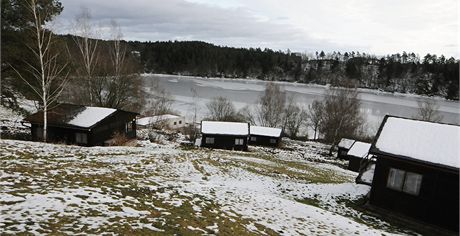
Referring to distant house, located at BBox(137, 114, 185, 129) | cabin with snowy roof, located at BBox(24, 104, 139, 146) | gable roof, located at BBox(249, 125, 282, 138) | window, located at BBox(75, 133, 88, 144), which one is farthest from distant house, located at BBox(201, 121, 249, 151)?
window, located at BBox(75, 133, 88, 144)

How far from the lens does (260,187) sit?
60.0 ft

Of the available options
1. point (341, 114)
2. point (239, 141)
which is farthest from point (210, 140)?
point (341, 114)

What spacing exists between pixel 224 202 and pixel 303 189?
7.84 metres

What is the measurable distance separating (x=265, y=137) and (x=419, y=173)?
135 feet

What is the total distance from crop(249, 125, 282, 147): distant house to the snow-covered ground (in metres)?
35.1

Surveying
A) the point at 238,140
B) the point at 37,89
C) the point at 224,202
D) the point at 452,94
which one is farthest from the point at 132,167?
the point at 452,94

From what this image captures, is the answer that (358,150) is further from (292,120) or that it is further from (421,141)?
(292,120)

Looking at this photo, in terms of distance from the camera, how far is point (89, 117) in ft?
94.7

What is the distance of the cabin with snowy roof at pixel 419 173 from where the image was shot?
14.9 metres

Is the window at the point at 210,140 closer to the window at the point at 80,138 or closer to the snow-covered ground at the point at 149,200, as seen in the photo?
the window at the point at 80,138

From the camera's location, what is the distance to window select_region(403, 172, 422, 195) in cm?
1562

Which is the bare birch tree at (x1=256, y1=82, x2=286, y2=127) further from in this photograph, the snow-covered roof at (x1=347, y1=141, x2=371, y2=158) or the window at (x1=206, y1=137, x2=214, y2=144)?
Result: the snow-covered roof at (x1=347, y1=141, x2=371, y2=158)

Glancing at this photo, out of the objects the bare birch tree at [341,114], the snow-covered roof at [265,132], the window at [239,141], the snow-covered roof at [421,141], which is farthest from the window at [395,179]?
the bare birch tree at [341,114]

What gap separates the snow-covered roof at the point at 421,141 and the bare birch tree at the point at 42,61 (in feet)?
77.0
